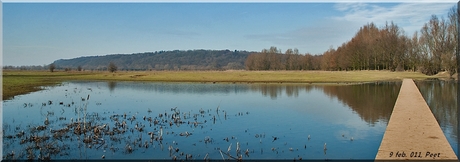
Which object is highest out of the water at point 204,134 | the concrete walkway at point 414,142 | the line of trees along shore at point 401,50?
the line of trees along shore at point 401,50

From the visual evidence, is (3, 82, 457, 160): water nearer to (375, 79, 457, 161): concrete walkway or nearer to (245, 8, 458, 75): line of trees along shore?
(375, 79, 457, 161): concrete walkway

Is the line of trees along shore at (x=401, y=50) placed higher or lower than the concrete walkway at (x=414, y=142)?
higher

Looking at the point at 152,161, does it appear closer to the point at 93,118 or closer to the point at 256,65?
the point at 93,118

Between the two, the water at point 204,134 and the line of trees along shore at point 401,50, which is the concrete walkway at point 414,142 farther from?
the line of trees along shore at point 401,50

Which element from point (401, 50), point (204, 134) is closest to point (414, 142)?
point (204, 134)

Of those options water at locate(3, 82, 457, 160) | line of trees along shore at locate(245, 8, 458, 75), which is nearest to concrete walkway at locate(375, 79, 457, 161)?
water at locate(3, 82, 457, 160)

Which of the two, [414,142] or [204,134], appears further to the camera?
[204,134]

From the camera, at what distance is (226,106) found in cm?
2525

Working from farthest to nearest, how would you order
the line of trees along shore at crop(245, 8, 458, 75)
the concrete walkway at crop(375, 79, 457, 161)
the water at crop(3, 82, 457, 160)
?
the line of trees along shore at crop(245, 8, 458, 75)
the water at crop(3, 82, 457, 160)
the concrete walkway at crop(375, 79, 457, 161)

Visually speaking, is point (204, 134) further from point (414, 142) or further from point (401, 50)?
point (401, 50)

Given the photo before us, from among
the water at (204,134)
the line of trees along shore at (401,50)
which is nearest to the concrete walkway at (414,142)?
the water at (204,134)

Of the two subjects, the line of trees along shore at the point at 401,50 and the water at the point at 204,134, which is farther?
the line of trees along shore at the point at 401,50

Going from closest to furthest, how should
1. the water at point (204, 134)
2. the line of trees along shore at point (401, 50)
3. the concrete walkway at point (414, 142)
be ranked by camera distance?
the concrete walkway at point (414, 142), the water at point (204, 134), the line of trees along shore at point (401, 50)

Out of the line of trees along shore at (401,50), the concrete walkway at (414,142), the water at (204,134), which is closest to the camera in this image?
the concrete walkway at (414,142)
